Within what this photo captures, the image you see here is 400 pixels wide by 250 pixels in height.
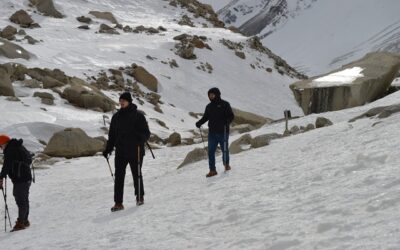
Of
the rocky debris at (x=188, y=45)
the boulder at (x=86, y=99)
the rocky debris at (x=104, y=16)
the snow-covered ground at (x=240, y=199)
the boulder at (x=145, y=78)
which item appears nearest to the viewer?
the snow-covered ground at (x=240, y=199)

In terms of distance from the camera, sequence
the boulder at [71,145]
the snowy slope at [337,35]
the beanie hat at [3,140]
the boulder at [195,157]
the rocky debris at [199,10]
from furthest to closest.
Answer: the snowy slope at [337,35] → the rocky debris at [199,10] → the boulder at [71,145] → the boulder at [195,157] → the beanie hat at [3,140]

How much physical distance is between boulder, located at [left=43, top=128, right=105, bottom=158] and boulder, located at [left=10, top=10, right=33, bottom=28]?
25.6 m

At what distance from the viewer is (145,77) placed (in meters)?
35.0

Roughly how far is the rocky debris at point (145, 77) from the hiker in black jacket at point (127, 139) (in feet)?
84.9

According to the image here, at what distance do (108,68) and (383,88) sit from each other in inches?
696

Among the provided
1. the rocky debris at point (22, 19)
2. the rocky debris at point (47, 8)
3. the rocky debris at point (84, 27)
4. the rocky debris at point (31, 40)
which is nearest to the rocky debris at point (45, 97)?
the rocky debris at point (31, 40)

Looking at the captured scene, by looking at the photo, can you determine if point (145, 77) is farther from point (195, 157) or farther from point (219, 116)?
point (219, 116)

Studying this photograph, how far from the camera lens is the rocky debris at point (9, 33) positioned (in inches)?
1494

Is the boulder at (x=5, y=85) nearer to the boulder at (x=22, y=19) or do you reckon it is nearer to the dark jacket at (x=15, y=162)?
the dark jacket at (x=15, y=162)

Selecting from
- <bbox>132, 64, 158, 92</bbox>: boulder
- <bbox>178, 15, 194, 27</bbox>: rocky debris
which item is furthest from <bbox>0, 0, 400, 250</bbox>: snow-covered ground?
<bbox>178, 15, 194, 27</bbox>: rocky debris

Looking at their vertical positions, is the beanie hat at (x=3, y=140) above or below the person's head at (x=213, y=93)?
below

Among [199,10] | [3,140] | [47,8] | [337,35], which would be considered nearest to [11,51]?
[47,8]

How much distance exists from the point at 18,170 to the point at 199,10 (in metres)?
59.4

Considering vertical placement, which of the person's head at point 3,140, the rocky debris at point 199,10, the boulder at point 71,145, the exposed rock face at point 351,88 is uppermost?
the rocky debris at point 199,10
